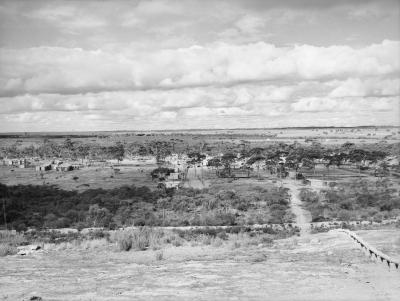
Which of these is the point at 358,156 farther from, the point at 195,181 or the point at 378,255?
the point at 378,255

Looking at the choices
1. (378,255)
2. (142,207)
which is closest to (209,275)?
(378,255)

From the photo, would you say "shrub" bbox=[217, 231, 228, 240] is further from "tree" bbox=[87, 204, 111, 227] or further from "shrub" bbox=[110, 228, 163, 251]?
"tree" bbox=[87, 204, 111, 227]

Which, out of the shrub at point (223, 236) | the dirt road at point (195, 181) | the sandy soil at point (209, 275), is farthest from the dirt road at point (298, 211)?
the dirt road at point (195, 181)

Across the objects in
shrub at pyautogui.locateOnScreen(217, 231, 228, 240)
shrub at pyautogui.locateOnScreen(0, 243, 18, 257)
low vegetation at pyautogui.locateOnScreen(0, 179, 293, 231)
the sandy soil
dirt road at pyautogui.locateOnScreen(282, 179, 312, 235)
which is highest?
the sandy soil

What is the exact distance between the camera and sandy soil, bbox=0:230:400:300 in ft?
48.1

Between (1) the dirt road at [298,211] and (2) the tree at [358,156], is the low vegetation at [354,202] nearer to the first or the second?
(1) the dirt road at [298,211]

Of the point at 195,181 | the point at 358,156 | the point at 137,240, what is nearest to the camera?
the point at 137,240

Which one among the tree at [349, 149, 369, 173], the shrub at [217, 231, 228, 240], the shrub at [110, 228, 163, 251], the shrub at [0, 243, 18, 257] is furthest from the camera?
the tree at [349, 149, 369, 173]

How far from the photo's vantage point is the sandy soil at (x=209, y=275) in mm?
14656

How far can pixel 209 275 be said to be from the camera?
17.2 m

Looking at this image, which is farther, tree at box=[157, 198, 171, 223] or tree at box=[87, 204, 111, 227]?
tree at box=[157, 198, 171, 223]

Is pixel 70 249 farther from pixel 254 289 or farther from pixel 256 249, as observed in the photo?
pixel 254 289

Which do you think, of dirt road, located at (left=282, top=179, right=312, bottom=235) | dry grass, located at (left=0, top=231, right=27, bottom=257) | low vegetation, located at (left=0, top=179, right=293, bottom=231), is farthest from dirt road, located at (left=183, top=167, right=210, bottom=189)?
dry grass, located at (left=0, top=231, right=27, bottom=257)

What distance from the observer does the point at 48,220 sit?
3903cm
